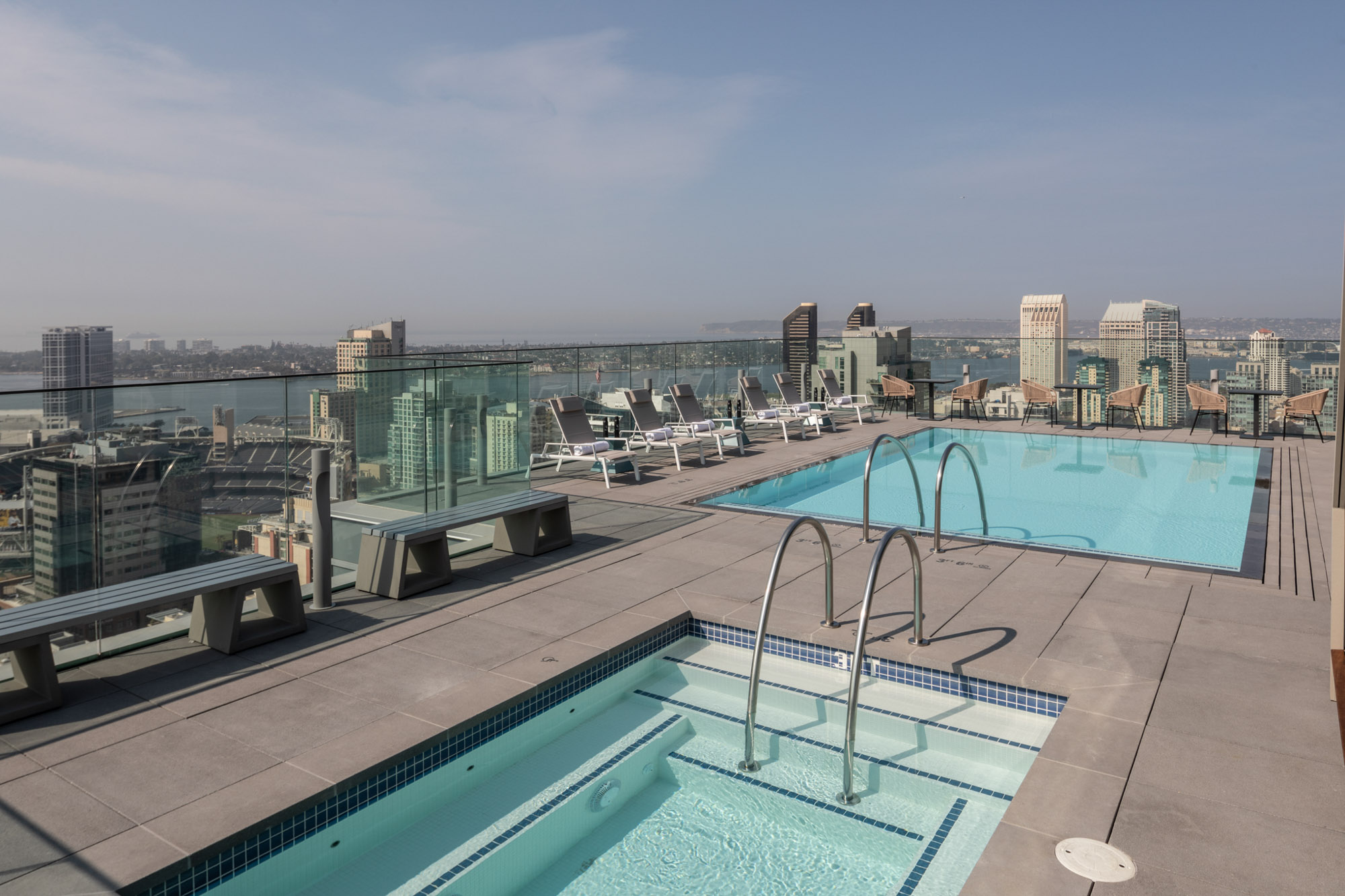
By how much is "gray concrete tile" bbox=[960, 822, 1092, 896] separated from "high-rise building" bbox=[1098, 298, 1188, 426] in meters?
12.8

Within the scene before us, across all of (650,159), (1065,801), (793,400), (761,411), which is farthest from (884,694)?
(650,159)

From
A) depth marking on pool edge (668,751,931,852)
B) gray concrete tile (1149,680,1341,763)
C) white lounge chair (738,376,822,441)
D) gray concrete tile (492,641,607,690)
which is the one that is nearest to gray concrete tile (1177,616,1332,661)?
gray concrete tile (1149,680,1341,763)

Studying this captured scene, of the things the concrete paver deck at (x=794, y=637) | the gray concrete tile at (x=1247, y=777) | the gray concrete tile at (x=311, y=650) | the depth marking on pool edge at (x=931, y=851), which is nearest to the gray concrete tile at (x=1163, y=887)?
the concrete paver deck at (x=794, y=637)

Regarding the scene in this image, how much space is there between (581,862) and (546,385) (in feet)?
23.0

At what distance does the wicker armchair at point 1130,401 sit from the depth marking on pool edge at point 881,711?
37.2 ft

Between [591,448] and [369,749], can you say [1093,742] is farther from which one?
[591,448]

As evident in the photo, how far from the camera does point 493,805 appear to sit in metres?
3.31

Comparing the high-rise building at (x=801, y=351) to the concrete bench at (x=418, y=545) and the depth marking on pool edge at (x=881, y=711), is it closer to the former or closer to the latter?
the concrete bench at (x=418, y=545)

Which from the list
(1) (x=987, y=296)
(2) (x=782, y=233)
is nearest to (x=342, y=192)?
(2) (x=782, y=233)

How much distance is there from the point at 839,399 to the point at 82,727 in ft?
42.0

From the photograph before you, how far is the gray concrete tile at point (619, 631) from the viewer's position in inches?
168

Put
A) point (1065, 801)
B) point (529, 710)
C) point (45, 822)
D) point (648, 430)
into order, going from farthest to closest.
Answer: point (648, 430) < point (529, 710) < point (1065, 801) < point (45, 822)

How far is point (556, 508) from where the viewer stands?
246 inches

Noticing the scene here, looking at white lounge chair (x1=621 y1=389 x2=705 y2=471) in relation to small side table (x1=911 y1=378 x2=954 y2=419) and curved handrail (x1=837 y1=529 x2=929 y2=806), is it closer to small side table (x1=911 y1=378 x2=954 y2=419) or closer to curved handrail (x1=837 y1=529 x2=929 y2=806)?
small side table (x1=911 y1=378 x2=954 y2=419)
